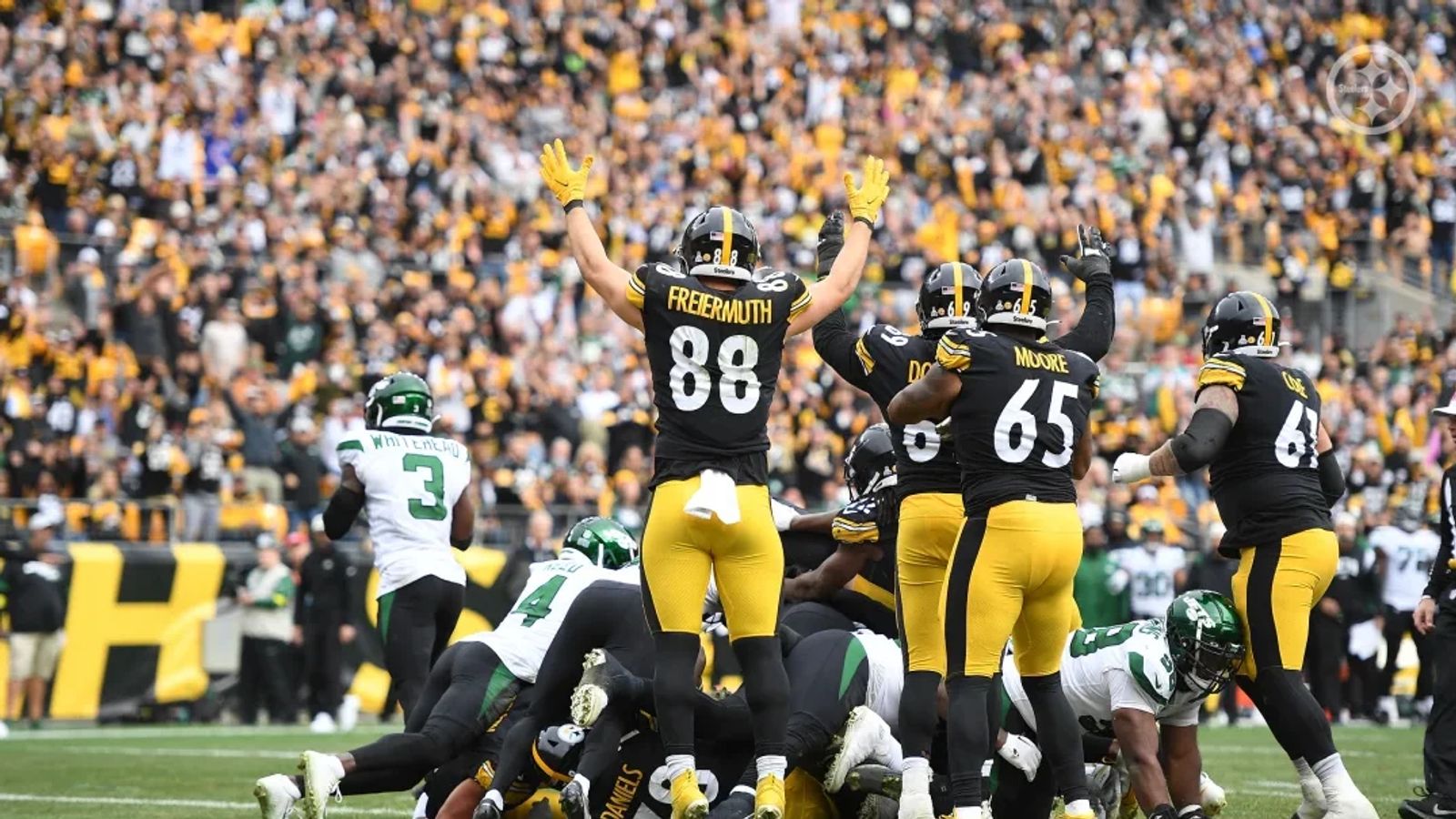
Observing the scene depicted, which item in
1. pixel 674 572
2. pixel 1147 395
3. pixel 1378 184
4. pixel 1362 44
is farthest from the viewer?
pixel 1362 44

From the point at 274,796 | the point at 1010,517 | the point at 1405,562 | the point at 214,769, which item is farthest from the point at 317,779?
the point at 1405,562

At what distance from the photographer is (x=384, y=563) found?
965cm

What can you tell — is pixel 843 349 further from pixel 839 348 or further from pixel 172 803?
pixel 172 803

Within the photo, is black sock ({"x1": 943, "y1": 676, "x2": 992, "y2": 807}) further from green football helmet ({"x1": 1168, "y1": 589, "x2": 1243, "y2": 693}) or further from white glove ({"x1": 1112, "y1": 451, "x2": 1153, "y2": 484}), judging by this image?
white glove ({"x1": 1112, "y1": 451, "x2": 1153, "y2": 484})

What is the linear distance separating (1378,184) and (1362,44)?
4101mm

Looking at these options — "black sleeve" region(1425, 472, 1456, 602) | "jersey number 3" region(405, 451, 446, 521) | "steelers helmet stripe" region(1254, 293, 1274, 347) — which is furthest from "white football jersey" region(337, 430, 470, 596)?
"black sleeve" region(1425, 472, 1456, 602)

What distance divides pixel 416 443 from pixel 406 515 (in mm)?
359

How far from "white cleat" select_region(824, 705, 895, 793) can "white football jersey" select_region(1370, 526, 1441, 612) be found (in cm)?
1092

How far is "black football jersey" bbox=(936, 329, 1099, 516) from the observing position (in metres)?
7.50

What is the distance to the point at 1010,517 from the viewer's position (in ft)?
24.4

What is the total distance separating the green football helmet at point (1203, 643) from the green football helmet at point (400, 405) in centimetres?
370

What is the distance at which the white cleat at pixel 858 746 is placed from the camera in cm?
774

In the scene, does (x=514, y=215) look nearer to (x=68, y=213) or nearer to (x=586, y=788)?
(x=68, y=213)

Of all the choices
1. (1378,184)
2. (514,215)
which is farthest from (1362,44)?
(514,215)
